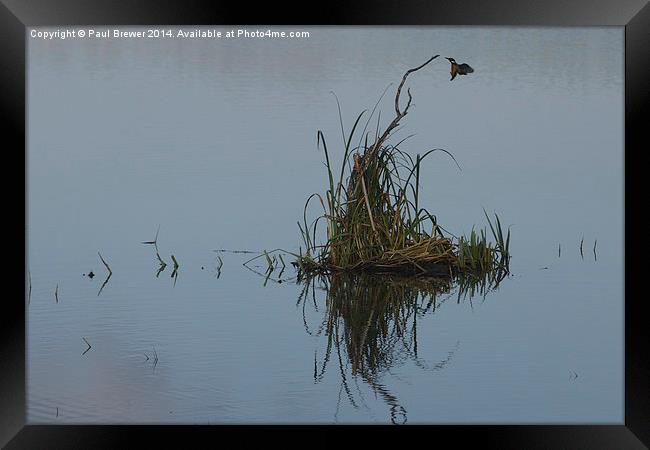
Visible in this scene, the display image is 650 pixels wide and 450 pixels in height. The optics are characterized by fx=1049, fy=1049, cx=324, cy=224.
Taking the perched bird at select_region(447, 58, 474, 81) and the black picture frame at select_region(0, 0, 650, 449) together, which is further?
the perched bird at select_region(447, 58, 474, 81)

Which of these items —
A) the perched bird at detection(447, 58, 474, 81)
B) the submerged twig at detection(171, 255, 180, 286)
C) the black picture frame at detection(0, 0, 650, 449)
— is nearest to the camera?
the black picture frame at detection(0, 0, 650, 449)

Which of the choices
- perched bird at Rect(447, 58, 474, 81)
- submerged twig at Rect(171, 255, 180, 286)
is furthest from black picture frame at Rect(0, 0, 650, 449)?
submerged twig at Rect(171, 255, 180, 286)

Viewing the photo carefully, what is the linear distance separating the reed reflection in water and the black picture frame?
0.85 feet

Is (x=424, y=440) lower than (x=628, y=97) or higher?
lower

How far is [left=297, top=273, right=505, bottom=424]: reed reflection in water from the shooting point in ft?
10.4

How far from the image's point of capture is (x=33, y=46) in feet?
10.1

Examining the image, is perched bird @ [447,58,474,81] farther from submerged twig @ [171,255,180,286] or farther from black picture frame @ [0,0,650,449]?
submerged twig @ [171,255,180,286]
